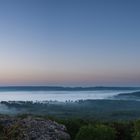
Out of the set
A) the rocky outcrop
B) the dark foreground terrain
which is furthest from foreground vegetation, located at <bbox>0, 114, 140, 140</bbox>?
the dark foreground terrain

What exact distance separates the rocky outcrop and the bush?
1.06m

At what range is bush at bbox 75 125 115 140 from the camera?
19.5m

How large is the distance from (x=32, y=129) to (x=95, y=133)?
108 inches

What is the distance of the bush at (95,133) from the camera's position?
1948 cm

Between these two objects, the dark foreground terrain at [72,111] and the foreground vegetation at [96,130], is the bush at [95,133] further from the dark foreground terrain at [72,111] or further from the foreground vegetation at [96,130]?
the dark foreground terrain at [72,111]

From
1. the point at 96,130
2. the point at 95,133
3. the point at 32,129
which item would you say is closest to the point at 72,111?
the point at 32,129

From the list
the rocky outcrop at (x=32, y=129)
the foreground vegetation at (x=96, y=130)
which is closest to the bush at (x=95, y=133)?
the foreground vegetation at (x=96, y=130)

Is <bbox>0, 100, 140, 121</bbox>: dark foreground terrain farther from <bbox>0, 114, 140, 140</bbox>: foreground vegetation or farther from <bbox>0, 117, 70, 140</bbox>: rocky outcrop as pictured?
<bbox>0, 117, 70, 140</bbox>: rocky outcrop

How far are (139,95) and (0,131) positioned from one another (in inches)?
5072

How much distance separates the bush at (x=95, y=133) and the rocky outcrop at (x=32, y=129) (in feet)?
3.47

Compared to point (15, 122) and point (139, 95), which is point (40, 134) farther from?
point (139, 95)

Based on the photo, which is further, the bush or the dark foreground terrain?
the dark foreground terrain

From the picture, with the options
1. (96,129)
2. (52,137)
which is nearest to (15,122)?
(52,137)

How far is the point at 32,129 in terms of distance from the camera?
20562 mm
